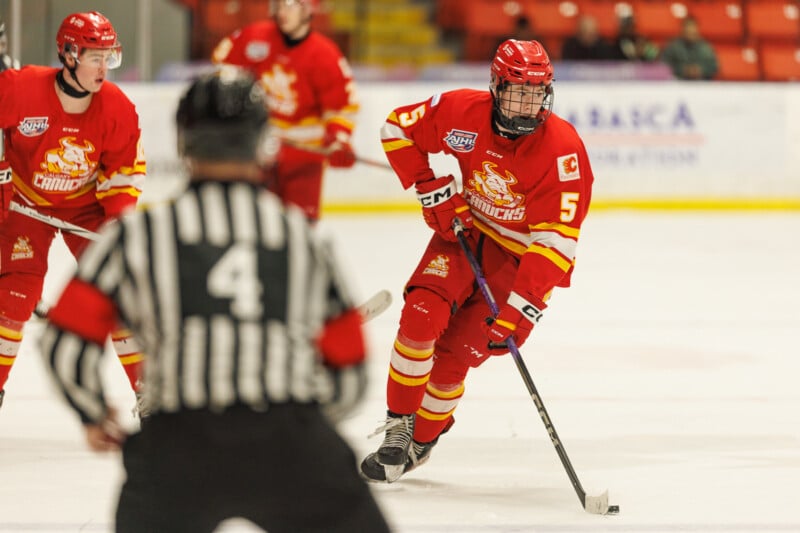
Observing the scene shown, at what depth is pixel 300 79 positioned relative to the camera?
20.2 ft

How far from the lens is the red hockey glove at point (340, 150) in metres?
5.96

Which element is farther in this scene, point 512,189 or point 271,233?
point 512,189

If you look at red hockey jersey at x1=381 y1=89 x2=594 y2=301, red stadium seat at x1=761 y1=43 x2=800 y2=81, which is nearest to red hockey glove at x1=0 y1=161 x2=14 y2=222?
red hockey jersey at x1=381 y1=89 x2=594 y2=301

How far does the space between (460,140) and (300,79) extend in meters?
2.71

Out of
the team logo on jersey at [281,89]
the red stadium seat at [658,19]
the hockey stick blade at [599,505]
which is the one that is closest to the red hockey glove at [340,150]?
the team logo on jersey at [281,89]

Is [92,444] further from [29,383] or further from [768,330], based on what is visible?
[768,330]

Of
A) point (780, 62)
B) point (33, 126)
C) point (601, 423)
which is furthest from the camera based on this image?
point (780, 62)

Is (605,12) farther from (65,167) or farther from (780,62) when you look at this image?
(65,167)

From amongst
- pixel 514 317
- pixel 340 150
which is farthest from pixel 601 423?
pixel 340 150

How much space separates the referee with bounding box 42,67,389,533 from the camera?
174 cm

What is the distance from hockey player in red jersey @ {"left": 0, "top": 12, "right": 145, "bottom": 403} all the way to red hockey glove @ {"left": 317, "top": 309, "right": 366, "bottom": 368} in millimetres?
2079

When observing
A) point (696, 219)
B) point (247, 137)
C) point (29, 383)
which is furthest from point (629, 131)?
Answer: point (247, 137)

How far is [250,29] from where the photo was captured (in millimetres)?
6195

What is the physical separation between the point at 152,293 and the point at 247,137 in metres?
0.26
